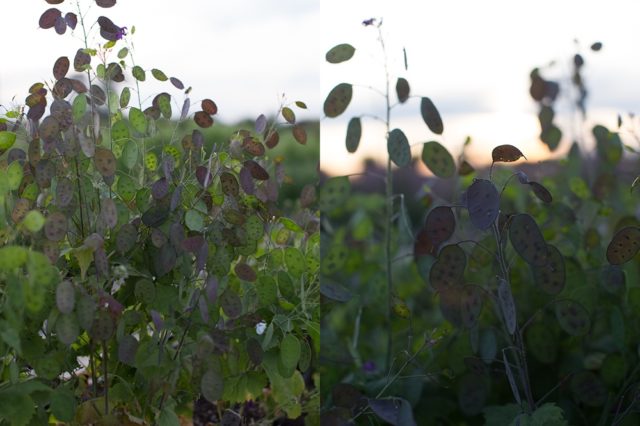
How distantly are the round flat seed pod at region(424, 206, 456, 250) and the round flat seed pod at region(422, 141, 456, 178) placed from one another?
0.18 metres

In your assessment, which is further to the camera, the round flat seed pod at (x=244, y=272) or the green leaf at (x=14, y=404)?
the round flat seed pod at (x=244, y=272)

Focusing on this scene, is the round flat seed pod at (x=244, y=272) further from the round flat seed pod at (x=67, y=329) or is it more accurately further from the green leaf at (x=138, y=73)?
the green leaf at (x=138, y=73)

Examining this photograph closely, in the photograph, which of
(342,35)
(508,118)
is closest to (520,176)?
(342,35)

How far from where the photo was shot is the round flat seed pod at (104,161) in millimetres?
1218

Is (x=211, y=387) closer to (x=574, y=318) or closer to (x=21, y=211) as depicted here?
(x=21, y=211)

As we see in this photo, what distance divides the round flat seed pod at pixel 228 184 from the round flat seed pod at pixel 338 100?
0.83 ft

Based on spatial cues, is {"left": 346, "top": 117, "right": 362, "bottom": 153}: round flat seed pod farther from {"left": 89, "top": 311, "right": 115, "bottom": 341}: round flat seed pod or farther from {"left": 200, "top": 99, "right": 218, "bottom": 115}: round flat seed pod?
{"left": 89, "top": 311, "right": 115, "bottom": 341}: round flat seed pod

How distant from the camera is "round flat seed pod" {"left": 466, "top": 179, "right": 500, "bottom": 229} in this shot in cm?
114

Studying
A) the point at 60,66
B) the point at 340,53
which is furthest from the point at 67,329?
the point at 340,53

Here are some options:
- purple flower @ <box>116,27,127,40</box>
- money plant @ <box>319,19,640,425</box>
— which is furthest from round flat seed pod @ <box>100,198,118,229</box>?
money plant @ <box>319,19,640,425</box>

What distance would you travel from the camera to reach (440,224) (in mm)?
1279

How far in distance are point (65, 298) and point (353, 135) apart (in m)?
0.64

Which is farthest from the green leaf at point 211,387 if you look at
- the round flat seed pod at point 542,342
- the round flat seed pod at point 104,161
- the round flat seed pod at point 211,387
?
the round flat seed pod at point 542,342

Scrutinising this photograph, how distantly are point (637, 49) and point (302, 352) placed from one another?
1.56 metres
